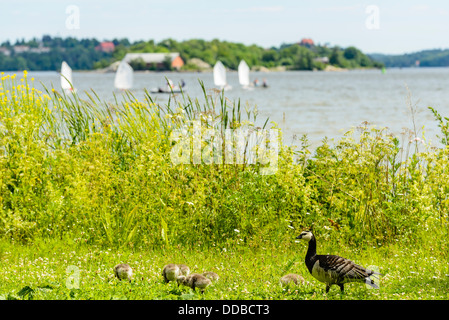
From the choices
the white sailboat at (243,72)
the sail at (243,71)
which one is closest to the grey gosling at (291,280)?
the sail at (243,71)

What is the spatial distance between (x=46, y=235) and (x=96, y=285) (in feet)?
8.41

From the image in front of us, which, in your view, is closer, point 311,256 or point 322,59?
point 311,256

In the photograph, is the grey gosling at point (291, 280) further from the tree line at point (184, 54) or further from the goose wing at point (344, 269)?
the tree line at point (184, 54)

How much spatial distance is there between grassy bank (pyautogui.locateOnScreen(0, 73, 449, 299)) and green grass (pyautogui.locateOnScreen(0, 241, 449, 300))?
0.10 feet

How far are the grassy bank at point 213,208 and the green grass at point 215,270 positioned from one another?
0.03m

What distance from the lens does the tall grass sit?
7.75 m

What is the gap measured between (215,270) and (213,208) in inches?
58.7

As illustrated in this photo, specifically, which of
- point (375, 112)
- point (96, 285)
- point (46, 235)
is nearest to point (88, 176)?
point (46, 235)

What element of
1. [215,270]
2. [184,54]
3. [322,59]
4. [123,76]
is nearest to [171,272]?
[215,270]

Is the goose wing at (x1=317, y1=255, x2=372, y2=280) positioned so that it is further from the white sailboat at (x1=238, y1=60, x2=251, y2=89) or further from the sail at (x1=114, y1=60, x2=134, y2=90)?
the white sailboat at (x1=238, y1=60, x2=251, y2=89)

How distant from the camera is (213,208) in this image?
798 cm

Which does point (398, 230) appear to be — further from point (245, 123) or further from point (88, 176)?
point (88, 176)

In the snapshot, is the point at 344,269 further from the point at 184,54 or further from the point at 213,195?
the point at 184,54

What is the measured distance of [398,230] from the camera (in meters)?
7.80
